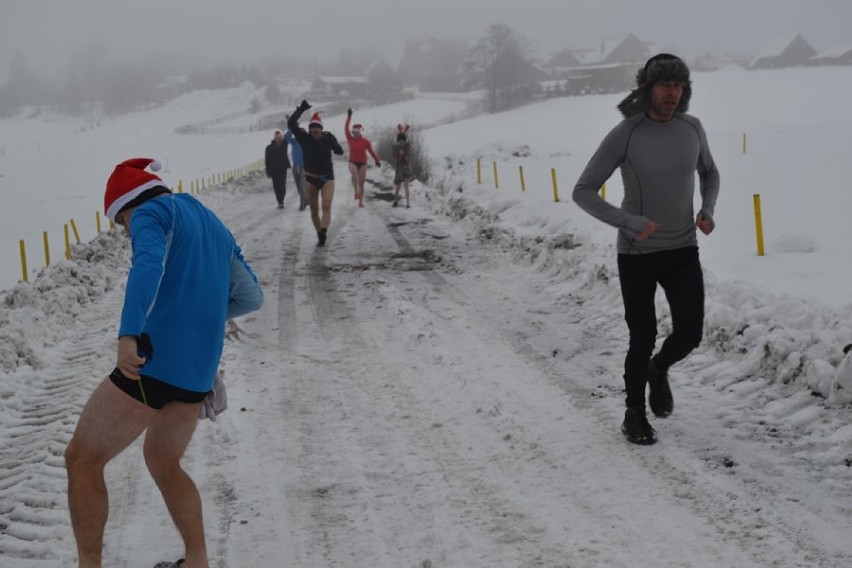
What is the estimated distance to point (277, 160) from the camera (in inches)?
794

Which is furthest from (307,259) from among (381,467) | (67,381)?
(381,467)

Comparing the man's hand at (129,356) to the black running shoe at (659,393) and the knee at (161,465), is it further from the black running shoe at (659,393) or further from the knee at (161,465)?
the black running shoe at (659,393)

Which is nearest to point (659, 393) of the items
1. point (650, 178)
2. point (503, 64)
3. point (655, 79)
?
point (650, 178)

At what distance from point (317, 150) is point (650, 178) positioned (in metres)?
8.39

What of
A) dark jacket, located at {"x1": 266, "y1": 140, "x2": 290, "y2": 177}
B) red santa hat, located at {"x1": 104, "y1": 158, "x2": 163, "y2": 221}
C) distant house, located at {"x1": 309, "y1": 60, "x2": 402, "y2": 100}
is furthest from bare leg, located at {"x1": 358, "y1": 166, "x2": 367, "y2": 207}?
distant house, located at {"x1": 309, "y1": 60, "x2": 402, "y2": 100}

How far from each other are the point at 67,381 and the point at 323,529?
3.44m

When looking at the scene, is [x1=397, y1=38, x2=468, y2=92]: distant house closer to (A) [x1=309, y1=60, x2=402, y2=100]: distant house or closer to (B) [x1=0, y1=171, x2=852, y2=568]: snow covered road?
Result: (A) [x1=309, y1=60, x2=402, y2=100]: distant house

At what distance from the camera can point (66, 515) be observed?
3.95 meters

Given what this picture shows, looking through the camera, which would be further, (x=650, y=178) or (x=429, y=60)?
(x=429, y=60)

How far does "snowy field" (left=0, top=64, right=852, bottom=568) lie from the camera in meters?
3.55

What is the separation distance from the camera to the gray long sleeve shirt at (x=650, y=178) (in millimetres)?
4293

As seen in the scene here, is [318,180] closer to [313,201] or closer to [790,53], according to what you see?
[313,201]

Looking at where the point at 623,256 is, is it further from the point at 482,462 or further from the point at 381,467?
the point at 381,467

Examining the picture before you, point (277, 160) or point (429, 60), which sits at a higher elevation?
point (429, 60)
